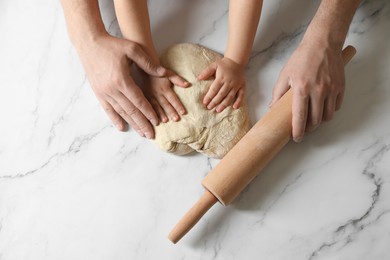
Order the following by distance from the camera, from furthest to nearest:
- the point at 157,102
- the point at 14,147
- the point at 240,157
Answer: the point at 14,147
the point at 157,102
the point at 240,157

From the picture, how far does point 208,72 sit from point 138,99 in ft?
0.55

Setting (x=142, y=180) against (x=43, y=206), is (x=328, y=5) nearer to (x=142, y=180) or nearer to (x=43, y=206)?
(x=142, y=180)

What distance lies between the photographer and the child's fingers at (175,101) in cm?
96

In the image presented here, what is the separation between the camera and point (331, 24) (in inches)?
36.6

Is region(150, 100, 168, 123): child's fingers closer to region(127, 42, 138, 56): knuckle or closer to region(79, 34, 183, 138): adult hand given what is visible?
region(79, 34, 183, 138): adult hand

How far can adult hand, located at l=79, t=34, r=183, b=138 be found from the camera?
3.09 ft

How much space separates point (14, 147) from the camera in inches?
44.4

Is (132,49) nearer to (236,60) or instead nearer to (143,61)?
(143,61)

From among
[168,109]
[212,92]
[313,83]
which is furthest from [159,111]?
[313,83]

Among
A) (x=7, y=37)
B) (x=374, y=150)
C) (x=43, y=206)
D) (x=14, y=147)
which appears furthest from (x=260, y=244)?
(x=7, y=37)

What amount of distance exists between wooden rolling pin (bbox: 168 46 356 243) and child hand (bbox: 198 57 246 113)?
0.34 feet

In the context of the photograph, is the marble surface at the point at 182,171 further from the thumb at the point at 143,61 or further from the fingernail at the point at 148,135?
the thumb at the point at 143,61

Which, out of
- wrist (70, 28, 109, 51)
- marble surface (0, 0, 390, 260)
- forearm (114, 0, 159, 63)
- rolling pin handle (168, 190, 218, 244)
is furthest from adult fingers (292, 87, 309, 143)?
wrist (70, 28, 109, 51)

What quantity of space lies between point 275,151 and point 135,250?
40cm
